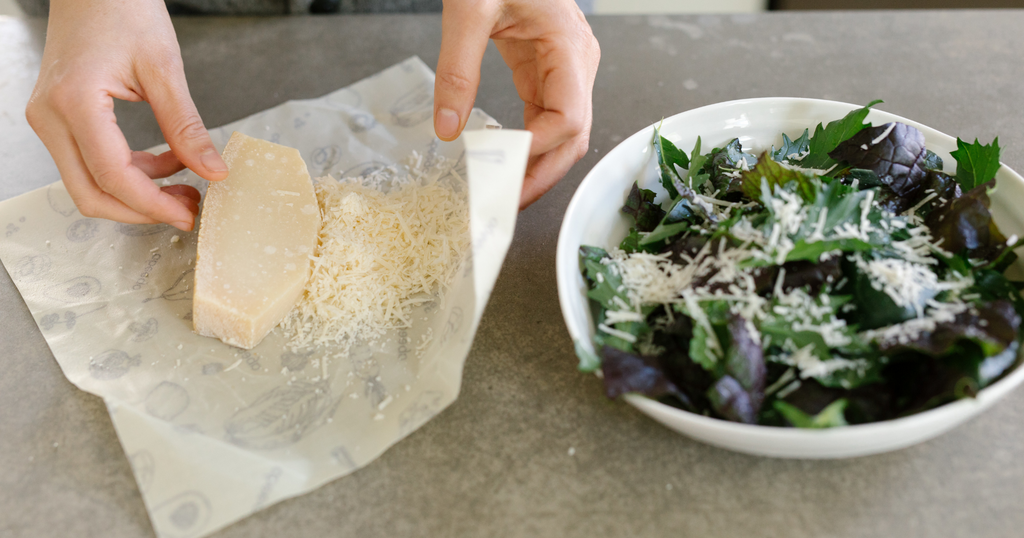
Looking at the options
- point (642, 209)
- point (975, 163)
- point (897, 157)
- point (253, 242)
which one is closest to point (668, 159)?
point (642, 209)

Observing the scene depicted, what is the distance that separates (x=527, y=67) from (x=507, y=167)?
0.50 metres

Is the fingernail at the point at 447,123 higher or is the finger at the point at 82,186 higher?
the fingernail at the point at 447,123

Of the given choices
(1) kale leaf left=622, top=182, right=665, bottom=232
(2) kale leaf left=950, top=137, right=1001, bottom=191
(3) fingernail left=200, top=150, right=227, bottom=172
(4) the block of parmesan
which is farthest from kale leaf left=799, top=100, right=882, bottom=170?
(3) fingernail left=200, top=150, right=227, bottom=172

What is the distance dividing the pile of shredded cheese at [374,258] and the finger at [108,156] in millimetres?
297

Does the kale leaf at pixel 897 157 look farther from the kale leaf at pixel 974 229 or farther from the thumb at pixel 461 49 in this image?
the thumb at pixel 461 49

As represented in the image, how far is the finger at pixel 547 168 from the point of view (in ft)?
3.57

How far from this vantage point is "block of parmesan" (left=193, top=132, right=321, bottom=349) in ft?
3.26

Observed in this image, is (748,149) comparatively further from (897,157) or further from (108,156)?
(108,156)

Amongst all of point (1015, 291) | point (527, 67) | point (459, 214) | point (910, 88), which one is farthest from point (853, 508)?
point (910, 88)

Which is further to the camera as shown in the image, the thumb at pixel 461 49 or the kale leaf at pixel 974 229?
the thumb at pixel 461 49

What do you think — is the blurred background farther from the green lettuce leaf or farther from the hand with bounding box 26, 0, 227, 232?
the green lettuce leaf

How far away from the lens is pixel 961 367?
27.9 inches

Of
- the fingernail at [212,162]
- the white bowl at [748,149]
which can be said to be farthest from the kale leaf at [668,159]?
the fingernail at [212,162]

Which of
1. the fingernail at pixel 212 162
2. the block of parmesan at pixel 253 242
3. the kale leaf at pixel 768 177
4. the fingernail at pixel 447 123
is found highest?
the kale leaf at pixel 768 177
